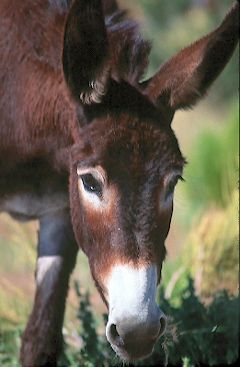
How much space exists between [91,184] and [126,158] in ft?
0.51

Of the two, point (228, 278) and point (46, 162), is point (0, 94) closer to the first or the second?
point (46, 162)

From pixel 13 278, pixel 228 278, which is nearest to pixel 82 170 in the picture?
pixel 228 278

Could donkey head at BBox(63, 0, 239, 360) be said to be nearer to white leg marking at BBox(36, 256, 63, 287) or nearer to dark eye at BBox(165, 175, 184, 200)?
dark eye at BBox(165, 175, 184, 200)

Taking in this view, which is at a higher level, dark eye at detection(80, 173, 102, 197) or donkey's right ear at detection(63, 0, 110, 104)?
donkey's right ear at detection(63, 0, 110, 104)

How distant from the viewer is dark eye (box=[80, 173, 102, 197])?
3344 millimetres

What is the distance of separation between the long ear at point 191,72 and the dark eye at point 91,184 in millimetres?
367

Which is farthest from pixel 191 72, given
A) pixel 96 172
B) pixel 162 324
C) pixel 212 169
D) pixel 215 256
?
pixel 212 169

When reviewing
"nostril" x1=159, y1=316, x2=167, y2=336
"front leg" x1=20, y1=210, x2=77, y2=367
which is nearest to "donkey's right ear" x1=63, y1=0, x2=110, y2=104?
"nostril" x1=159, y1=316, x2=167, y2=336

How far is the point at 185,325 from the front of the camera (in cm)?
457

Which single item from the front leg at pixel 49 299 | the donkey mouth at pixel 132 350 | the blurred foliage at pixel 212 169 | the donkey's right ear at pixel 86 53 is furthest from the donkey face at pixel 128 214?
the blurred foliage at pixel 212 169

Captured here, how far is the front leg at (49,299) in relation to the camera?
441 cm

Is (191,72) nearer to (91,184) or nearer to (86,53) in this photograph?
(86,53)

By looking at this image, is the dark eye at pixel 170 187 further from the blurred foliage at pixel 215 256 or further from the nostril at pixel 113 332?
the blurred foliage at pixel 215 256

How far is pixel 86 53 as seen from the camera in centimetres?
343
